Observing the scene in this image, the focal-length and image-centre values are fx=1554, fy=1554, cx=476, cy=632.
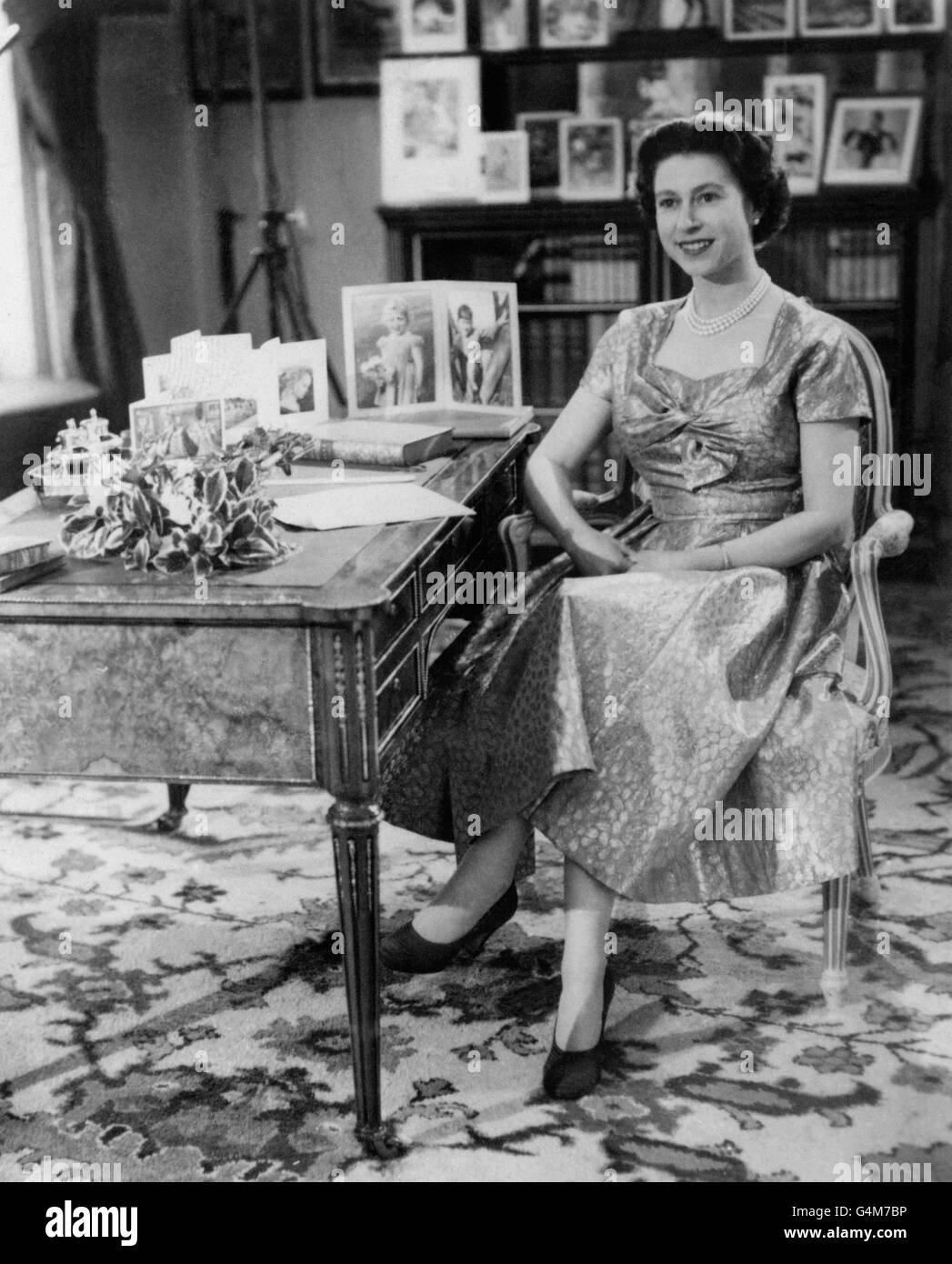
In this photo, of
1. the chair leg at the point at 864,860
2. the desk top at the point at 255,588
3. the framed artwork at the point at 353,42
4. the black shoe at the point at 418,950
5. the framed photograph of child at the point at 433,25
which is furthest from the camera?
the framed artwork at the point at 353,42

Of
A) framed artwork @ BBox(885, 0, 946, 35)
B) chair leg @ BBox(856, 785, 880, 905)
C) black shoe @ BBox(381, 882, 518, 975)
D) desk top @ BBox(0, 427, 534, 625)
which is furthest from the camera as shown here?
framed artwork @ BBox(885, 0, 946, 35)

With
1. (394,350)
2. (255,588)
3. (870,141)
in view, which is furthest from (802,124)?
(255,588)

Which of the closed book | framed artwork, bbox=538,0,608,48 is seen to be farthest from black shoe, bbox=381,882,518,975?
framed artwork, bbox=538,0,608,48

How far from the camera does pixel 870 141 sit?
503 cm

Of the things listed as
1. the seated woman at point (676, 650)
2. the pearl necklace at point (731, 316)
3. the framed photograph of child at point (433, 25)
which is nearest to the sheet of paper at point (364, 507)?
the seated woman at point (676, 650)

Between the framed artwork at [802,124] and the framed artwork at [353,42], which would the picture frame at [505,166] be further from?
the framed artwork at [802,124]

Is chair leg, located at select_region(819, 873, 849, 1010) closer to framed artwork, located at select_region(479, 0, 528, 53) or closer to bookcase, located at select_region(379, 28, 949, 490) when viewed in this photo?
bookcase, located at select_region(379, 28, 949, 490)

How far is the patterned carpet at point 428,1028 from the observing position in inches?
80.4

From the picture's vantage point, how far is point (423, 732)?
2.50 meters

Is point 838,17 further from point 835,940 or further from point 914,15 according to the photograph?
point 835,940

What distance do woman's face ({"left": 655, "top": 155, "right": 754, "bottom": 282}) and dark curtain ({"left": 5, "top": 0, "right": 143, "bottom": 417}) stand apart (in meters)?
3.20

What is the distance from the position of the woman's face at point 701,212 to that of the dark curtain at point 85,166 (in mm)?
3198

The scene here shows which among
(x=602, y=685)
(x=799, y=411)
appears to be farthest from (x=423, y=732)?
(x=799, y=411)

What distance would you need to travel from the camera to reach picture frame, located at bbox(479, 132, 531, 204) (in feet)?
16.9
